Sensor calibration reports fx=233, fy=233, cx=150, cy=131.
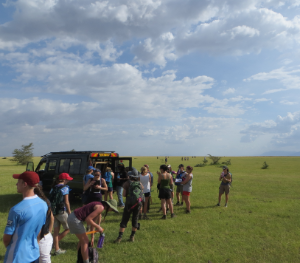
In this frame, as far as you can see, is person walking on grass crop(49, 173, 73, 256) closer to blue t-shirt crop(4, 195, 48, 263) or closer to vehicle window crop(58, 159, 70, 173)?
blue t-shirt crop(4, 195, 48, 263)

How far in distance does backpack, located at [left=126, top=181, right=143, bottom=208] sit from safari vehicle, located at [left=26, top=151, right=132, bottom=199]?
3633 millimetres

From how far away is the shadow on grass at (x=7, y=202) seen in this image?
32.8 ft

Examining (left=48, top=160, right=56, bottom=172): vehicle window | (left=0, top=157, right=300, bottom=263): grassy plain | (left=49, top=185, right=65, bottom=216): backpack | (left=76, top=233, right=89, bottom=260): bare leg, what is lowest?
(left=0, top=157, right=300, bottom=263): grassy plain

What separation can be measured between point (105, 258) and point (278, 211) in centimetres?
762

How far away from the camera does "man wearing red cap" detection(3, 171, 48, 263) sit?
257cm

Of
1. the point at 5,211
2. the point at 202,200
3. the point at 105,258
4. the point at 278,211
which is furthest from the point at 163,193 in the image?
the point at 5,211

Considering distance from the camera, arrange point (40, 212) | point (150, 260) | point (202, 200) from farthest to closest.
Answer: point (202, 200) < point (150, 260) < point (40, 212)

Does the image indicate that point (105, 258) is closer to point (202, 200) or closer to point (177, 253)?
point (177, 253)

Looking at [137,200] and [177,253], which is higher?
[137,200]

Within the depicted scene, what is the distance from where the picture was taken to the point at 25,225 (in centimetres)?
262

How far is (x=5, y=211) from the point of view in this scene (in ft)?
31.6

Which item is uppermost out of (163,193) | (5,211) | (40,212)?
(40,212)

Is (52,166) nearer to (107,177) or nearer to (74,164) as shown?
(74,164)

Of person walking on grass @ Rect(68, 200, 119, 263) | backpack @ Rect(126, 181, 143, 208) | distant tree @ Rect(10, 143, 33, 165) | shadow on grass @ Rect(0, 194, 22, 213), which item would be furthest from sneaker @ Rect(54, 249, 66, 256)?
distant tree @ Rect(10, 143, 33, 165)
